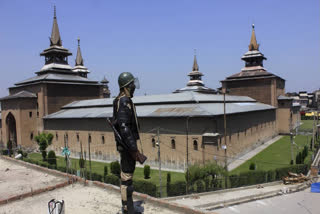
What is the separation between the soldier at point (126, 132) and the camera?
6.04m

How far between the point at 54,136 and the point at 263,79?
3240cm

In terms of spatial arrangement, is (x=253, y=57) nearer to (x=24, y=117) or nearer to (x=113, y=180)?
(x=24, y=117)

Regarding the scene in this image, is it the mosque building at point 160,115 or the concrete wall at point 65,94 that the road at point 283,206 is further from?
the concrete wall at point 65,94

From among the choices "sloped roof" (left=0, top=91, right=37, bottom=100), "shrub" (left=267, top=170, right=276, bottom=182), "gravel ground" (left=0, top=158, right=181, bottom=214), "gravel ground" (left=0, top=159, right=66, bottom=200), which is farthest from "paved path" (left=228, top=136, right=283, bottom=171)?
"sloped roof" (left=0, top=91, right=37, bottom=100)

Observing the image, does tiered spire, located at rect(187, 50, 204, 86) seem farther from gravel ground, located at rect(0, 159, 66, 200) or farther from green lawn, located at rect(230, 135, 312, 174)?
gravel ground, located at rect(0, 159, 66, 200)

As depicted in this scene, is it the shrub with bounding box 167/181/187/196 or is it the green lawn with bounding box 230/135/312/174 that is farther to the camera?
the green lawn with bounding box 230/135/312/174

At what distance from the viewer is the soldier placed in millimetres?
6043

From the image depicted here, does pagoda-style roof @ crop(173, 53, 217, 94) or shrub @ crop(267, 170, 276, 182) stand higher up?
pagoda-style roof @ crop(173, 53, 217, 94)

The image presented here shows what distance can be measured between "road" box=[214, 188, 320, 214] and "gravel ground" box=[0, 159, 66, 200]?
844 cm

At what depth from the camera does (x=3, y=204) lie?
340 inches

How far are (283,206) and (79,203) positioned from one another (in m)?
11.4

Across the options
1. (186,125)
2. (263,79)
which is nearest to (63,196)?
(186,125)

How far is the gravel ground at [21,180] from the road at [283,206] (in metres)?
8.44

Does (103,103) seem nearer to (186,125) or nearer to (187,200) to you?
(186,125)
